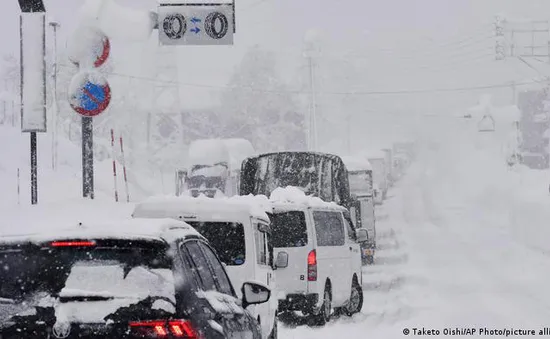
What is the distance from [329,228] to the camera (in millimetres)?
19266

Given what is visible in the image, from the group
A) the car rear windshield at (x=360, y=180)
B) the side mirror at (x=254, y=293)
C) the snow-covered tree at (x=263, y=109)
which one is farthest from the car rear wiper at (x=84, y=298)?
the snow-covered tree at (x=263, y=109)

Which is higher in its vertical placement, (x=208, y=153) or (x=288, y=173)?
(x=208, y=153)

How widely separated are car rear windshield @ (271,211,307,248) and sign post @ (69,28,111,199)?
5608 millimetres

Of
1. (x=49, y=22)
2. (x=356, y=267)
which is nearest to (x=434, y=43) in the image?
(x=49, y=22)

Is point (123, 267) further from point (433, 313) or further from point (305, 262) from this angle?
point (433, 313)

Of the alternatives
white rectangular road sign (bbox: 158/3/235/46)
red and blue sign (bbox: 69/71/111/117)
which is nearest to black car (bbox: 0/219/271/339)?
red and blue sign (bbox: 69/71/111/117)

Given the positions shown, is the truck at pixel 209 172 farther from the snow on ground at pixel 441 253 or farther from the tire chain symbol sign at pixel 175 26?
the tire chain symbol sign at pixel 175 26

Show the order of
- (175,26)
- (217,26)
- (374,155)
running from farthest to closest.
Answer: (374,155)
(175,26)
(217,26)

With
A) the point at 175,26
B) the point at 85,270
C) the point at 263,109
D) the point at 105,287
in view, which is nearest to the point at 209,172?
the point at 175,26

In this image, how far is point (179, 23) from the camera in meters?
26.4

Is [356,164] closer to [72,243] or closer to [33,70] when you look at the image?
[33,70]

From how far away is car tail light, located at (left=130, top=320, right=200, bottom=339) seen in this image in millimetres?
6105

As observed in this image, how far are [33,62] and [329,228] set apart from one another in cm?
664

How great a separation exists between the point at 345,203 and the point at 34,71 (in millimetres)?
10283
